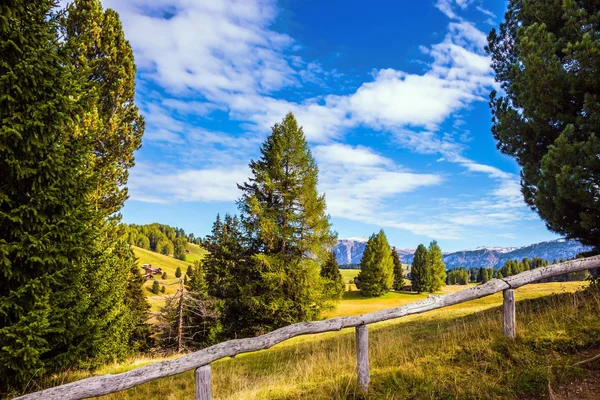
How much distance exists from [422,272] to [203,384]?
233 ft

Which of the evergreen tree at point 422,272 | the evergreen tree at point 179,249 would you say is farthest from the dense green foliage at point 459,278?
the evergreen tree at point 179,249

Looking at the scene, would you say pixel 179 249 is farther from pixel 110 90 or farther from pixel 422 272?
pixel 110 90

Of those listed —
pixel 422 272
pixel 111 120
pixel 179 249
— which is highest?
pixel 111 120

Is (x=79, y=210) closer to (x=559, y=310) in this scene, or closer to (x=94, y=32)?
(x=559, y=310)

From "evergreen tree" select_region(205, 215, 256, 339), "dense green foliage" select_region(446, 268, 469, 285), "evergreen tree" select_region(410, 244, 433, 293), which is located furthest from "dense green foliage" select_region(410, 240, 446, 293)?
"dense green foliage" select_region(446, 268, 469, 285)

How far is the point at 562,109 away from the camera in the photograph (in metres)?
8.91

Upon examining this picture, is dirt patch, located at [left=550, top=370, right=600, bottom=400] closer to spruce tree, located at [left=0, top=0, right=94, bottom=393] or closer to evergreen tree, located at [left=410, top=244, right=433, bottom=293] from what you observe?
spruce tree, located at [left=0, top=0, right=94, bottom=393]

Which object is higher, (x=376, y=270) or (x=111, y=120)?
(x=111, y=120)

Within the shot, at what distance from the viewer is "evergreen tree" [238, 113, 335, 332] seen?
18203 millimetres

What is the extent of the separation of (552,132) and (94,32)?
19.9 m

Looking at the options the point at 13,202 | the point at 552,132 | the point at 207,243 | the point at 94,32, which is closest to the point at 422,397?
the point at 13,202

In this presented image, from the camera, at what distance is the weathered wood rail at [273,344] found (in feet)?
11.2

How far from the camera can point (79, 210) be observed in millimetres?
7203

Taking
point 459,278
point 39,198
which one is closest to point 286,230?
point 39,198
